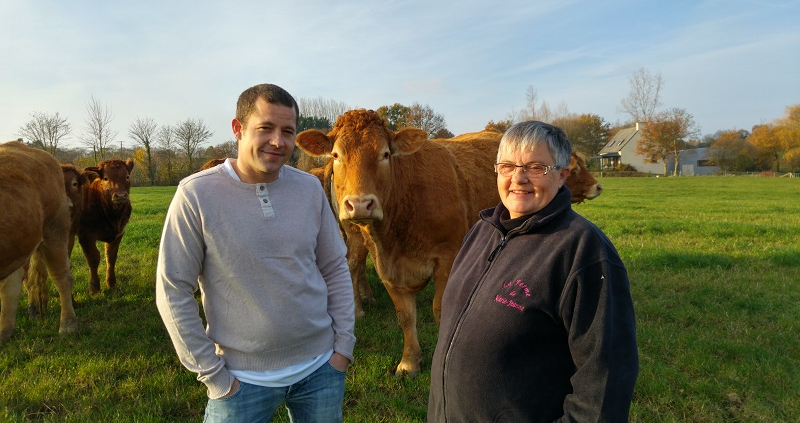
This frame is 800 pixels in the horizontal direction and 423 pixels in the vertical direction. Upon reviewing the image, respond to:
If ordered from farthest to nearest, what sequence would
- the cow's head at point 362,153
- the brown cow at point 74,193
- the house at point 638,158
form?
the house at point 638,158 < the brown cow at point 74,193 < the cow's head at point 362,153

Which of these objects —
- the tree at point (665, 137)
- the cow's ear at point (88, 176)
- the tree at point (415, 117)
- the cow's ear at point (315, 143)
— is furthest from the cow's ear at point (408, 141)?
the tree at point (665, 137)

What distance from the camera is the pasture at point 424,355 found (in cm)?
377

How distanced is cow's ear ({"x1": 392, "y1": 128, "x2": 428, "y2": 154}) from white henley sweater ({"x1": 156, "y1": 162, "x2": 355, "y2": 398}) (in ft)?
7.90

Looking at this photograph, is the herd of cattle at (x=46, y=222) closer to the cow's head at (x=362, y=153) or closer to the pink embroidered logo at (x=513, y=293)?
the cow's head at (x=362, y=153)

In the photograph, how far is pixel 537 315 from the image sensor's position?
171 centimetres

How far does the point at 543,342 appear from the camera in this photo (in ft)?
5.74

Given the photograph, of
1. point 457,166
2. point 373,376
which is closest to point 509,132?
point 373,376

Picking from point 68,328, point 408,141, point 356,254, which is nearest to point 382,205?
point 408,141

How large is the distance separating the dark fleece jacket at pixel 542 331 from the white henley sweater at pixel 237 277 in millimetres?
683

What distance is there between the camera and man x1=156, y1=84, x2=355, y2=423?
1.93 metres

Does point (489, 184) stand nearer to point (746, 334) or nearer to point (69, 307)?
point (746, 334)

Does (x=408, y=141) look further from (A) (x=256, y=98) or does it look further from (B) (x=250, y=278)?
(B) (x=250, y=278)

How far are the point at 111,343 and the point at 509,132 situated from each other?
5.24 meters

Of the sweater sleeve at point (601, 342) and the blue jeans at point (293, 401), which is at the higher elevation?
the sweater sleeve at point (601, 342)
